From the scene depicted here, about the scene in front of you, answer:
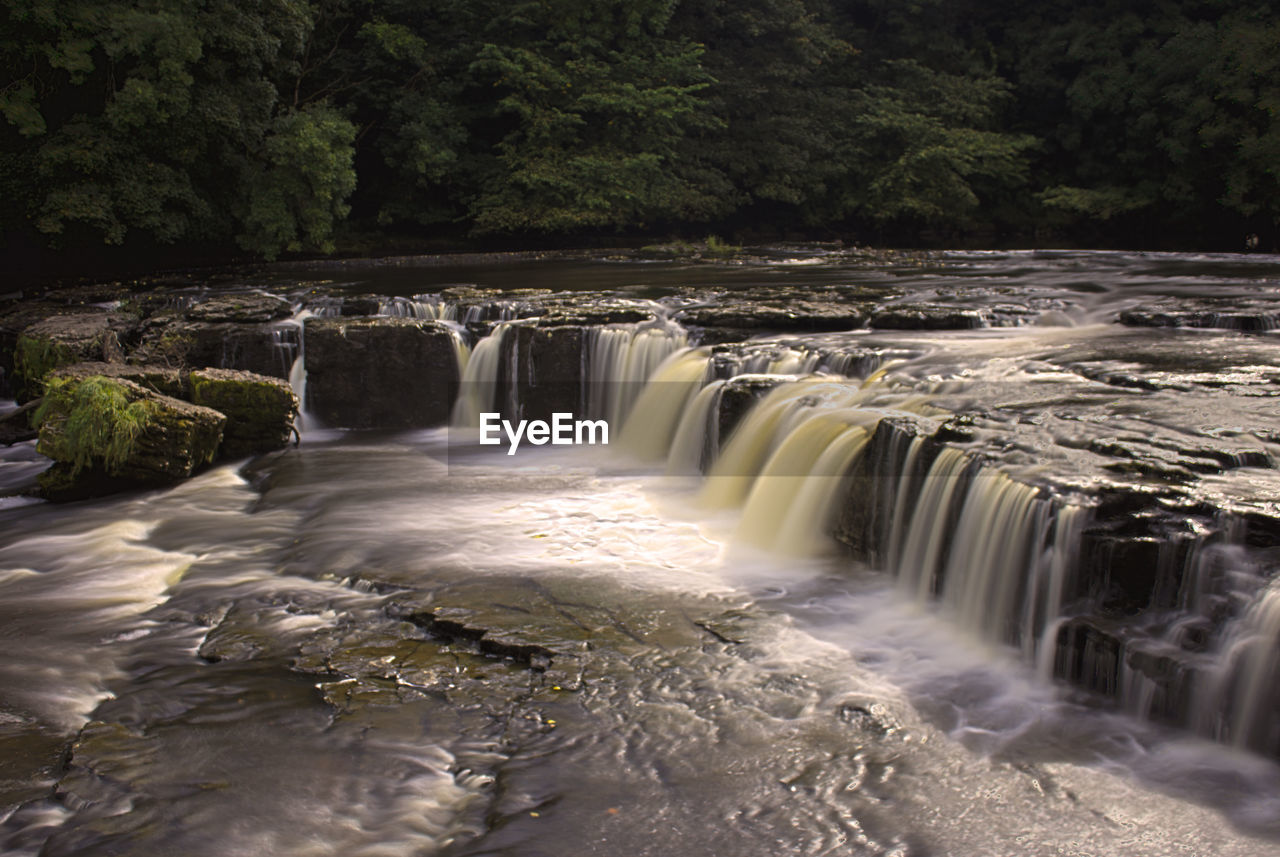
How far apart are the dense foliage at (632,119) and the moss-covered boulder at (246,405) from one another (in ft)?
28.1

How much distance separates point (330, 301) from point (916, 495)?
9.55m

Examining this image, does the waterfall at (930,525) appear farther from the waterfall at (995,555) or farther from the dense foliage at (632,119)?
the dense foliage at (632,119)

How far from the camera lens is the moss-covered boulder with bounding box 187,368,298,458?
9.91m

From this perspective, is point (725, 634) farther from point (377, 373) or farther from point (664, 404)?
point (377, 373)

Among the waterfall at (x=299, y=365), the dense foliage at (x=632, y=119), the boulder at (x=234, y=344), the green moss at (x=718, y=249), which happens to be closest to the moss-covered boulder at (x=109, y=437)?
the waterfall at (x=299, y=365)

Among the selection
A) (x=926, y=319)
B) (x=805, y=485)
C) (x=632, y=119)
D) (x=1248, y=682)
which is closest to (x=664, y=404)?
(x=805, y=485)

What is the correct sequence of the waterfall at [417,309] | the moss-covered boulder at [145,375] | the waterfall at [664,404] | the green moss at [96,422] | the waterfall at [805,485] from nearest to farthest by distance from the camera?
the waterfall at [805,485]
the green moss at [96,422]
the moss-covered boulder at [145,375]
the waterfall at [664,404]
the waterfall at [417,309]

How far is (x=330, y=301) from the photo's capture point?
13.4m

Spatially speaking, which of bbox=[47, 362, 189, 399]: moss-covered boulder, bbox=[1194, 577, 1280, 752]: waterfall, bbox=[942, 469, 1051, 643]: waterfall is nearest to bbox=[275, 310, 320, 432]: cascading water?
bbox=[47, 362, 189, 399]: moss-covered boulder

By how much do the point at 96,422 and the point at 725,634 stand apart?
5917 mm

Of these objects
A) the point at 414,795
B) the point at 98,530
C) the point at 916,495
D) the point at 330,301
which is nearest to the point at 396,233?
the point at 330,301

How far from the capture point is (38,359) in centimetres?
1115

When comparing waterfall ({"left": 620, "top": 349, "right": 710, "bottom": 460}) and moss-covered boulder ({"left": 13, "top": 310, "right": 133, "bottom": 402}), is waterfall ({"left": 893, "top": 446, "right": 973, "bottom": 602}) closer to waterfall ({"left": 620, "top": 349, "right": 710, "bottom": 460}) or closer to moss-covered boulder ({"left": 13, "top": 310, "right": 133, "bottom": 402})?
waterfall ({"left": 620, "top": 349, "right": 710, "bottom": 460})

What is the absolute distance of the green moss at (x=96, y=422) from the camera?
8.29 m
